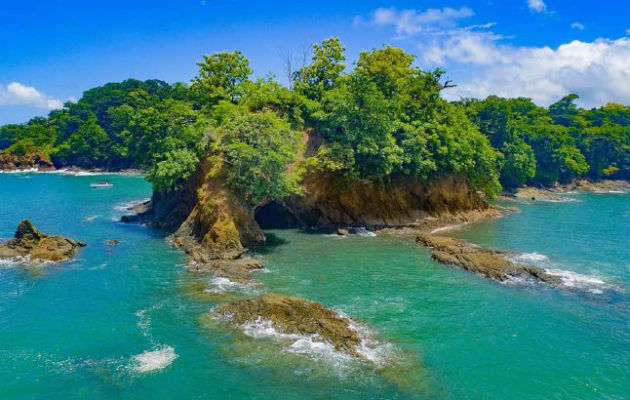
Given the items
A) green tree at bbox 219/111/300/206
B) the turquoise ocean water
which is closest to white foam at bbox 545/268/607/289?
the turquoise ocean water

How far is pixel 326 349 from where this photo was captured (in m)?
24.2

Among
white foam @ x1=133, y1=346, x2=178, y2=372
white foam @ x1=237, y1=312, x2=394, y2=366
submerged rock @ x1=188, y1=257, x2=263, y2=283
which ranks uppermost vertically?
submerged rock @ x1=188, y1=257, x2=263, y2=283

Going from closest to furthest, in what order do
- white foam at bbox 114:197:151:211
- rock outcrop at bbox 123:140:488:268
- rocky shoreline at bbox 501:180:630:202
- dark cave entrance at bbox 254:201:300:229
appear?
rock outcrop at bbox 123:140:488:268, dark cave entrance at bbox 254:201:300:229, white foam at bbox 114:197:151:211, rocky shoreline at bbox 501:180:630:202

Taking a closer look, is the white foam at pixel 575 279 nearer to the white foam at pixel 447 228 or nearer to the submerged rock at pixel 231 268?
the white foam at pixel 447 228

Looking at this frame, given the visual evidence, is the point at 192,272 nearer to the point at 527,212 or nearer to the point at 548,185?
the point at 527,212

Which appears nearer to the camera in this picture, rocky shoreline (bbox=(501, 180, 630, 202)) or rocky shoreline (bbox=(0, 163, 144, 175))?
rocky shoreline (bbox=(501, 180, 630, 202))

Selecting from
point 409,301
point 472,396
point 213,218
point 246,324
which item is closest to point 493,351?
point 472,396

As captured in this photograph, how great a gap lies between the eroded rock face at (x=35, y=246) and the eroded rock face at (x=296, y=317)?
1844cm

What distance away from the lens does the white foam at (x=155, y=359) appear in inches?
885

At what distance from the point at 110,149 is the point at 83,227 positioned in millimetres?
81201

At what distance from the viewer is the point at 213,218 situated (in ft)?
136

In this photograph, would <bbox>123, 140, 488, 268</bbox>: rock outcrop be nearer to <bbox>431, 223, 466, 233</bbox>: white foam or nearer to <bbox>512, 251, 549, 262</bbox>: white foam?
<bbox>431, 223, 466, 233</bbox>: white foam

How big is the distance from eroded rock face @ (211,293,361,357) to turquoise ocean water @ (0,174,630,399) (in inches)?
38.7

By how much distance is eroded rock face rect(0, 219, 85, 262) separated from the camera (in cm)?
3878
